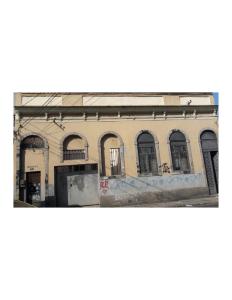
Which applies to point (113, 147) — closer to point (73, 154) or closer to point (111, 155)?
point (111, 155)

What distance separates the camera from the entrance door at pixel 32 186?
910 cm

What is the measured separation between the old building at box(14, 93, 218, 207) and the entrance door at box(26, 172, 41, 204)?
4 centimetres

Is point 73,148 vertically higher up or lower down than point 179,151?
higher up

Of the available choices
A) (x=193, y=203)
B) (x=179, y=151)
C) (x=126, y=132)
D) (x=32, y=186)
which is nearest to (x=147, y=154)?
(x=126, y=132)

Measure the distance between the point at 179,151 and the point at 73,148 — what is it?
4751 millimetres

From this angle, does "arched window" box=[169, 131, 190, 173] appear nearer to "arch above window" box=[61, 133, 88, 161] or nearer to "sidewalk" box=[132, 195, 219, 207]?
"sidewalk" box=[132, 195, 219, 207]

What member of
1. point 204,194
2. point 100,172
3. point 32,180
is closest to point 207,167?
point 204,194

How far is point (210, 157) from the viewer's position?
1040 cm

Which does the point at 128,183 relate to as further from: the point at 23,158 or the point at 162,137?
the point at 23,158

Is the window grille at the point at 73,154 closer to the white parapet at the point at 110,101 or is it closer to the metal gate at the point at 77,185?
the metal gate at the point at 77,185

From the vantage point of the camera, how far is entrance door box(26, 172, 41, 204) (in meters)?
9.10

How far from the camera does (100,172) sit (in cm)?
941

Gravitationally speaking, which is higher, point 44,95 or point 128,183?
point 44,95

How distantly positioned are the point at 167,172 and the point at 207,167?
Answer: 72.7 inches
